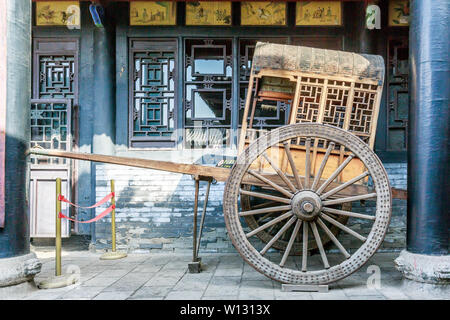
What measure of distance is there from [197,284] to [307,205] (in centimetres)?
146

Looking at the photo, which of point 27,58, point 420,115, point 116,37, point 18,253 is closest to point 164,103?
point 116,37

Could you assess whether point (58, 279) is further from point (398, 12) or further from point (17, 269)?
point (398, 12)

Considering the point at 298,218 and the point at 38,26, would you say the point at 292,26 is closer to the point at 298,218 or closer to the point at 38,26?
the point at 298,218

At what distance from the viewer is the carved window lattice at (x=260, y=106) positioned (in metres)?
5.61

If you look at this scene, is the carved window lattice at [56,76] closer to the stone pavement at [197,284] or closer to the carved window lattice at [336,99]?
→ the stone pavement at [197,284]

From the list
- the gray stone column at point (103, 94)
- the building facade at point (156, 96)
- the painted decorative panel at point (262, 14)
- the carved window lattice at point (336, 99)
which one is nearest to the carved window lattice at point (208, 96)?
the building facade at point (156, 96)

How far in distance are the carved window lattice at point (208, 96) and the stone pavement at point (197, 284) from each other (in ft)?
6.29

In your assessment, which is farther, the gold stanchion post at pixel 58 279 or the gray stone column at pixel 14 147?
the gold stanchion post at pixel 58 279

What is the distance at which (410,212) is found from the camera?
3508mm

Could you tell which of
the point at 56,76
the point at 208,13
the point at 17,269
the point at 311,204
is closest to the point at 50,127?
the point at 56,76

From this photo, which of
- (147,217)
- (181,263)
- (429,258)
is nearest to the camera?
(429,258)

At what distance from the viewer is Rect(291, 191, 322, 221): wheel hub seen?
3.45 metres

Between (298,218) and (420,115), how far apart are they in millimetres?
1555

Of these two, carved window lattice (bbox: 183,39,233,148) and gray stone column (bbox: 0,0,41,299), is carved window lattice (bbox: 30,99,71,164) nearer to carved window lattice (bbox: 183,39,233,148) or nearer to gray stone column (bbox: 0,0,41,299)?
carved window lattice (bbox: 183,39,233,148)
